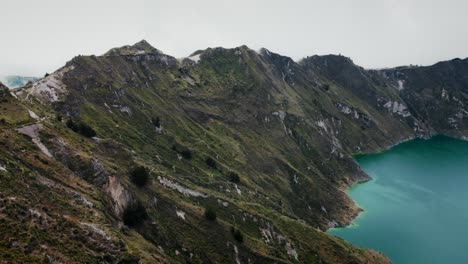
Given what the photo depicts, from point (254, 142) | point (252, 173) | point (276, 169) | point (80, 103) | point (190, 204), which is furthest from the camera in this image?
point (254, 142)

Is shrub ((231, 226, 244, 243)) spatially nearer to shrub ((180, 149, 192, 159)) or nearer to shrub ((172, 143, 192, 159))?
shrub ((180, 149, 192, 159))

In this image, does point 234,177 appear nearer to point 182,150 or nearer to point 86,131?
point 182,150

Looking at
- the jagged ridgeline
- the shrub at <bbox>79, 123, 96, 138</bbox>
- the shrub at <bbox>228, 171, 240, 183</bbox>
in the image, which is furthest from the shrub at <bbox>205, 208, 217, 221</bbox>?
the shrub at <bbox>228, 171, 240, 183</bbox>

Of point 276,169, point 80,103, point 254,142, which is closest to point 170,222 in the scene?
point 80,103

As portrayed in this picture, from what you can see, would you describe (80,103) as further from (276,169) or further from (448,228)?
(448,228)

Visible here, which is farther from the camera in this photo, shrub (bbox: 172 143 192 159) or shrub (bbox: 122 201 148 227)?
shrub (bbox: 172 143 192 159)

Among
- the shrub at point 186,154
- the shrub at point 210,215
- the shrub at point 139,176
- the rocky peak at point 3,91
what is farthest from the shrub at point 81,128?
the shrub at point 210,215

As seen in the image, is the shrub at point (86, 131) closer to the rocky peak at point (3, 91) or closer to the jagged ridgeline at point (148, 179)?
the jagged ridgeline at point (148, 179)
